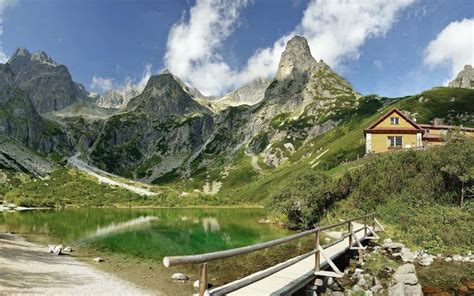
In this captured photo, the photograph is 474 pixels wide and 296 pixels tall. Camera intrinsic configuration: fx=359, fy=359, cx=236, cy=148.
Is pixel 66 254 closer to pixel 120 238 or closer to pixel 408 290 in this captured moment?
pixel 120 238

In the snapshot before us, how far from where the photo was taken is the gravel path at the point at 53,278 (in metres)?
23.8

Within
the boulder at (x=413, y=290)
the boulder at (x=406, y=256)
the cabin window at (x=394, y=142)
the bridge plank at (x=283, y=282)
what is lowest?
the boulder at (x=406, y=256)

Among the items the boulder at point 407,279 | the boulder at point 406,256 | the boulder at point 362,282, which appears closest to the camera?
the boulder at point 407,279

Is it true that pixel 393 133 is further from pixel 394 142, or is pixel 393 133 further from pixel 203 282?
pixel 203 282

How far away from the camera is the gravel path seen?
77.9 ft

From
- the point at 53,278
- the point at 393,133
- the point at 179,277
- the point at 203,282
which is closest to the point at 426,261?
the point at 179,277

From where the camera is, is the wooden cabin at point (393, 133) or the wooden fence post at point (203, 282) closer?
the wooden fence post at point (203, 282)

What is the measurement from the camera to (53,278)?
27.6 metres

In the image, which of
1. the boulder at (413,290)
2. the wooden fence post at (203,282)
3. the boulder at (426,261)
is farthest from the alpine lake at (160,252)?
the wooden fence post at (203,282)

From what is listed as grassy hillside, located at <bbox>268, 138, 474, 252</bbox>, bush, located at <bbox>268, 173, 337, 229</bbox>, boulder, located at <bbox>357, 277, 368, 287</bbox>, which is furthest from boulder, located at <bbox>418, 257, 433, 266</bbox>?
bush, located at <bbox>268, 173, 337, 229</bbox>

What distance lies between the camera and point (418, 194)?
49344 millimetres

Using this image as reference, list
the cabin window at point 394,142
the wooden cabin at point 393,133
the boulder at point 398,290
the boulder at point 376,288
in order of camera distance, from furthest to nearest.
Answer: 1. the cabin window at point 394,142
2. the wooden cabin at point 393,133
3. the boulder at point 376,288
4. the boulder at point 398,290

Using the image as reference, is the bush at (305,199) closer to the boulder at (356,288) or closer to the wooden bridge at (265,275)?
the boulder at (356,288)

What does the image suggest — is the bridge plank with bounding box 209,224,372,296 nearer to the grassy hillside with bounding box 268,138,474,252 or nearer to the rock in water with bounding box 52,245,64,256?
the grassy hillside with bounding box 268,138,474,252
